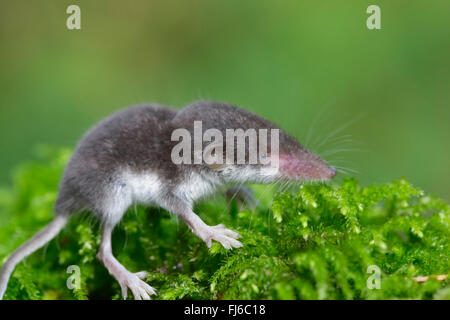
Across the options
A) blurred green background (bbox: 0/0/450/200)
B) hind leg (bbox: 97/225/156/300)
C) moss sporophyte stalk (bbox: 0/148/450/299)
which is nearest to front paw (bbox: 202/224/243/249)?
moss sporophyte stalk (bbox: 0/148/450/299)

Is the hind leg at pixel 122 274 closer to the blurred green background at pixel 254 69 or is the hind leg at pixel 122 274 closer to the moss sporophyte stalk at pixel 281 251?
the moss sporophyte stalk at pixel 281 251

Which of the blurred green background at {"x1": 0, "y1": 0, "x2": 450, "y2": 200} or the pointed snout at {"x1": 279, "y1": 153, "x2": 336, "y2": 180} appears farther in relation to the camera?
the blurred green background at {"x1": 0, "y1": 0, "x2": 450, "y2": 200}

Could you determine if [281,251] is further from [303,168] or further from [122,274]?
[122,274]

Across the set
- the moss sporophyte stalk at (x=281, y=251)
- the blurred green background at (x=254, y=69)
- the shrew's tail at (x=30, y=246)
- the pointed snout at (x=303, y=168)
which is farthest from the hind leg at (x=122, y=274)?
the blurred green background at (x=254, y=69)

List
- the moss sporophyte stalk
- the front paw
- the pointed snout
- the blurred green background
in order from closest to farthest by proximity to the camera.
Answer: the moss sporophyte stalk
the front paw
the pointed snout
the blurred green background

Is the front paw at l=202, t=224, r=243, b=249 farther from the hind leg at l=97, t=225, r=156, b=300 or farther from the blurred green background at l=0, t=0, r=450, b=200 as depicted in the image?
the blurred green background at l=0, t=0, r=450, b=200

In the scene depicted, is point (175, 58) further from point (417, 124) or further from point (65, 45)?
point (417, 124)
